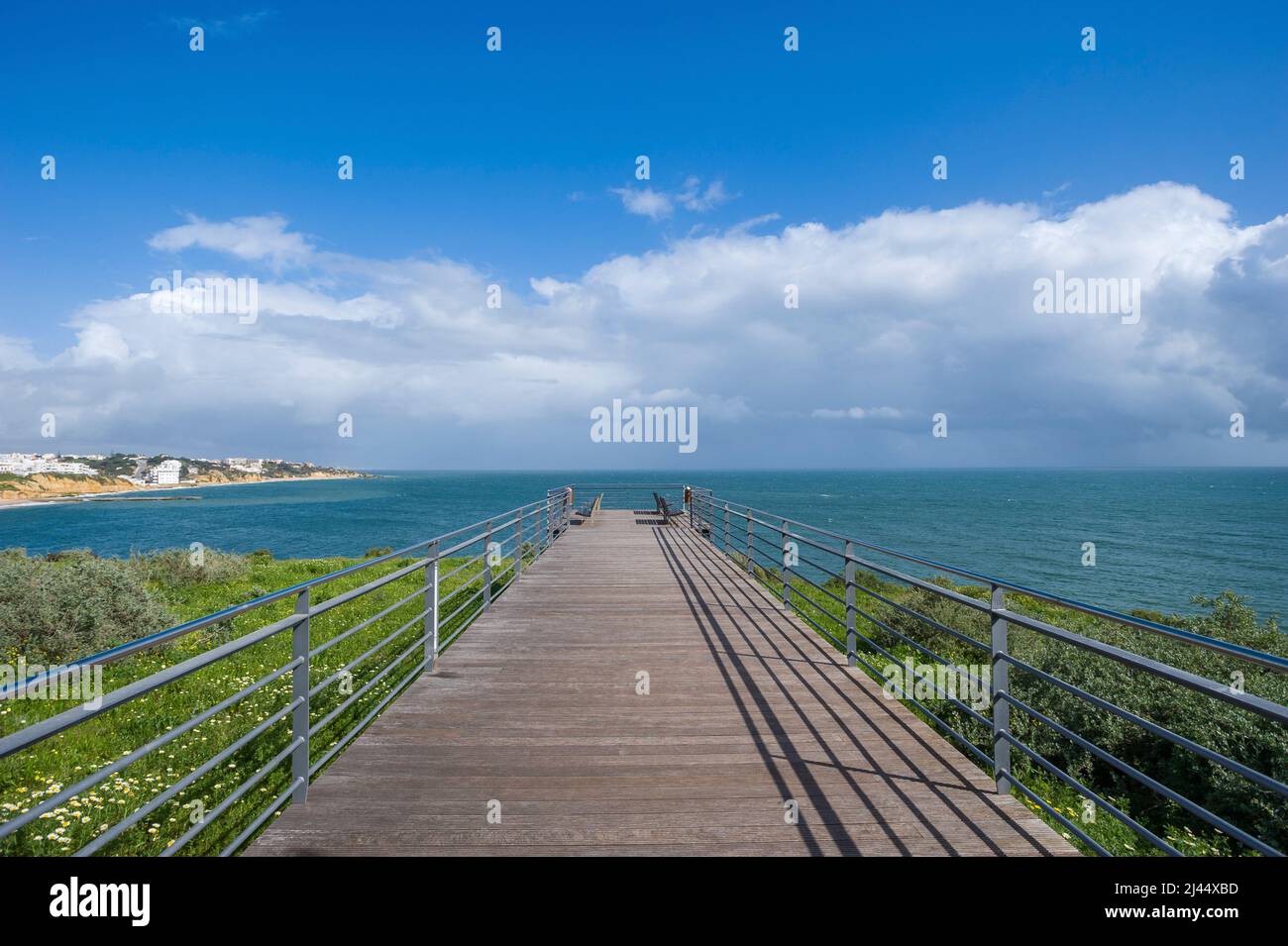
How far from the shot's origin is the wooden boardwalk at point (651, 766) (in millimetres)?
2963

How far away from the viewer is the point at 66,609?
8977 millimetres

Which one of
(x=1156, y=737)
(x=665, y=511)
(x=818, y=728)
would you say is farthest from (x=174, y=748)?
(x=665, y=511)

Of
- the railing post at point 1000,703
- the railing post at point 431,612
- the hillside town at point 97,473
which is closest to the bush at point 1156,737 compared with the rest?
the railing post at point 1000,703

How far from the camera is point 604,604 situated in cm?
846

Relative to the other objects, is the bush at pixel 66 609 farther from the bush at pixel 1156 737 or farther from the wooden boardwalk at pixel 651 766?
the bush at pixel 1156 737

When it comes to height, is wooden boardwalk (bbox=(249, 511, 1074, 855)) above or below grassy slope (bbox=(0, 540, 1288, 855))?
above

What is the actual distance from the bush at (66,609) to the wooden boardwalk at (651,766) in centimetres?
635

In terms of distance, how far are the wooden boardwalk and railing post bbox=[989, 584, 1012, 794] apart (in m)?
0.14

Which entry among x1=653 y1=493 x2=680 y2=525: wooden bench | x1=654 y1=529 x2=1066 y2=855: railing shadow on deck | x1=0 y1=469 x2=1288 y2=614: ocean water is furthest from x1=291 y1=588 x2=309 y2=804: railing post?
x1=0 y1=469 x2=1288 y2=614: ocean water

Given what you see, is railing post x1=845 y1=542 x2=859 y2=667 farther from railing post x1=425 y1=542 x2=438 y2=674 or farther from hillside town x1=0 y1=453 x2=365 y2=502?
hillside town x1=0 y1=453 x2=365 y2=502

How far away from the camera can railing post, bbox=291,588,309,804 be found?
324 centimetres
